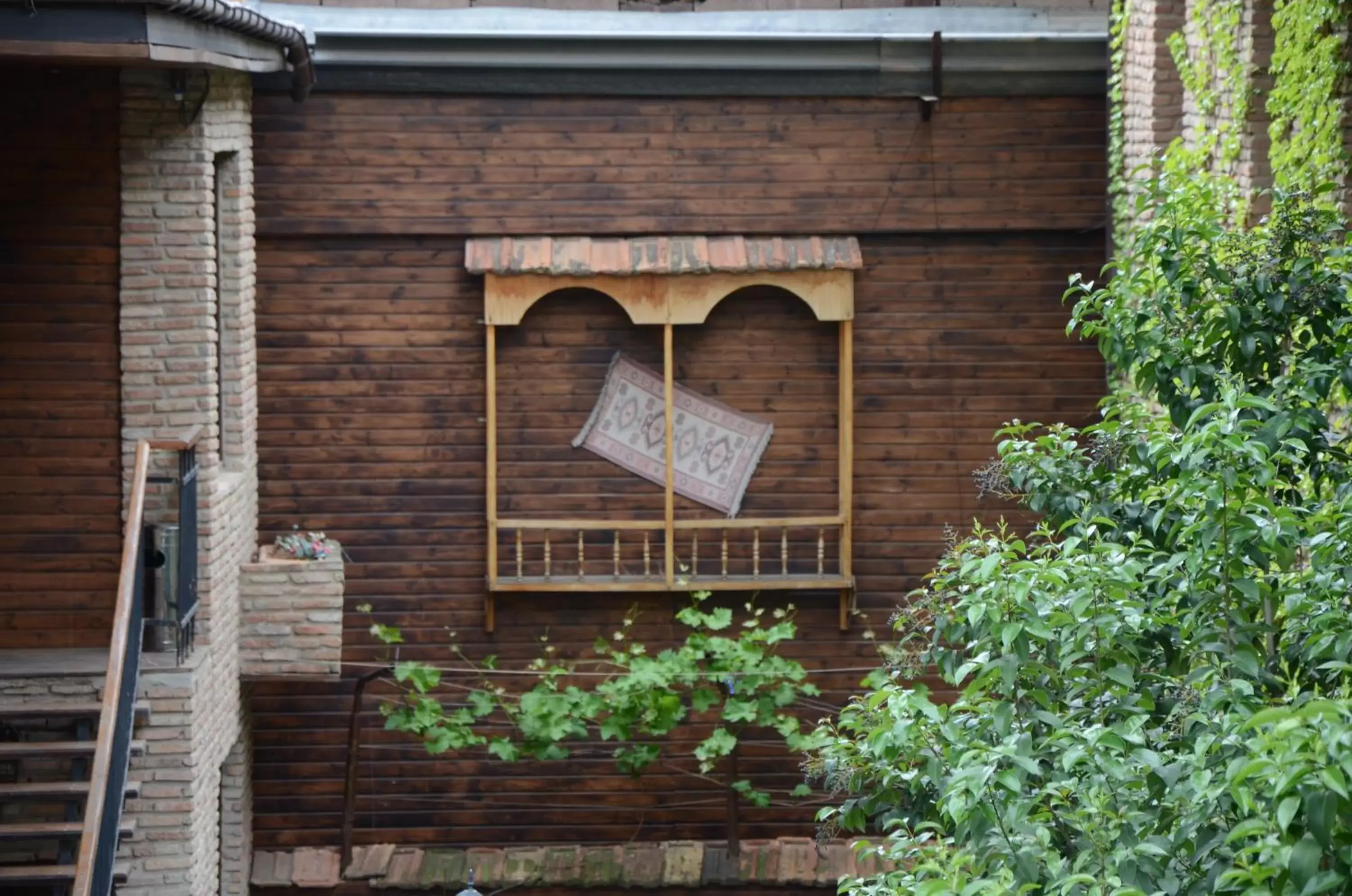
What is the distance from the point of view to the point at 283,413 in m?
11.4

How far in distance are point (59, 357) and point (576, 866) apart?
14.5ft

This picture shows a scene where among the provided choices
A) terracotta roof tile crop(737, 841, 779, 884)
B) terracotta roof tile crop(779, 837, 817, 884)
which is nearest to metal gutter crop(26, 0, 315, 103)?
terracotta roof tile crop(737, 841, 779, 884)

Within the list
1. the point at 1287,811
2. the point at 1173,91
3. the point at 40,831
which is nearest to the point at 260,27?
the point at 40,831

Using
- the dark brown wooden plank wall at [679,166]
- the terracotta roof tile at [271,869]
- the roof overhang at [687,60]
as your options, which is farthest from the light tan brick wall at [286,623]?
the roof overhang at [687,60]

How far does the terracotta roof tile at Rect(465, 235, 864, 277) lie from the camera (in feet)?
36.6

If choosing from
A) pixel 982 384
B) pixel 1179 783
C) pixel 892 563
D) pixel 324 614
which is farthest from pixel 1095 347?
pixel 1179 783

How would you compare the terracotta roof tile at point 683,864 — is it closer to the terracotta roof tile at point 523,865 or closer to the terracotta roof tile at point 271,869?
the terracotta roof tile at point 523,865

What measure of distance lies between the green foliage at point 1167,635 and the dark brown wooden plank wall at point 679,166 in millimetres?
4924

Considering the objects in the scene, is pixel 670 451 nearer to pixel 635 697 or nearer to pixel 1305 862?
pixel 635 697

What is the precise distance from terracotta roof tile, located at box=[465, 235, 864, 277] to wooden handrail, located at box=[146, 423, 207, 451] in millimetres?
2409

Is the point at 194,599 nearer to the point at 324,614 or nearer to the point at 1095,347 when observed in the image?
the point at 324,614

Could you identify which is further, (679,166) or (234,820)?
(679,166)

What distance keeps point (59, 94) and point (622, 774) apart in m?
5.29

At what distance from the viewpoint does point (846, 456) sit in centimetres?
1149
